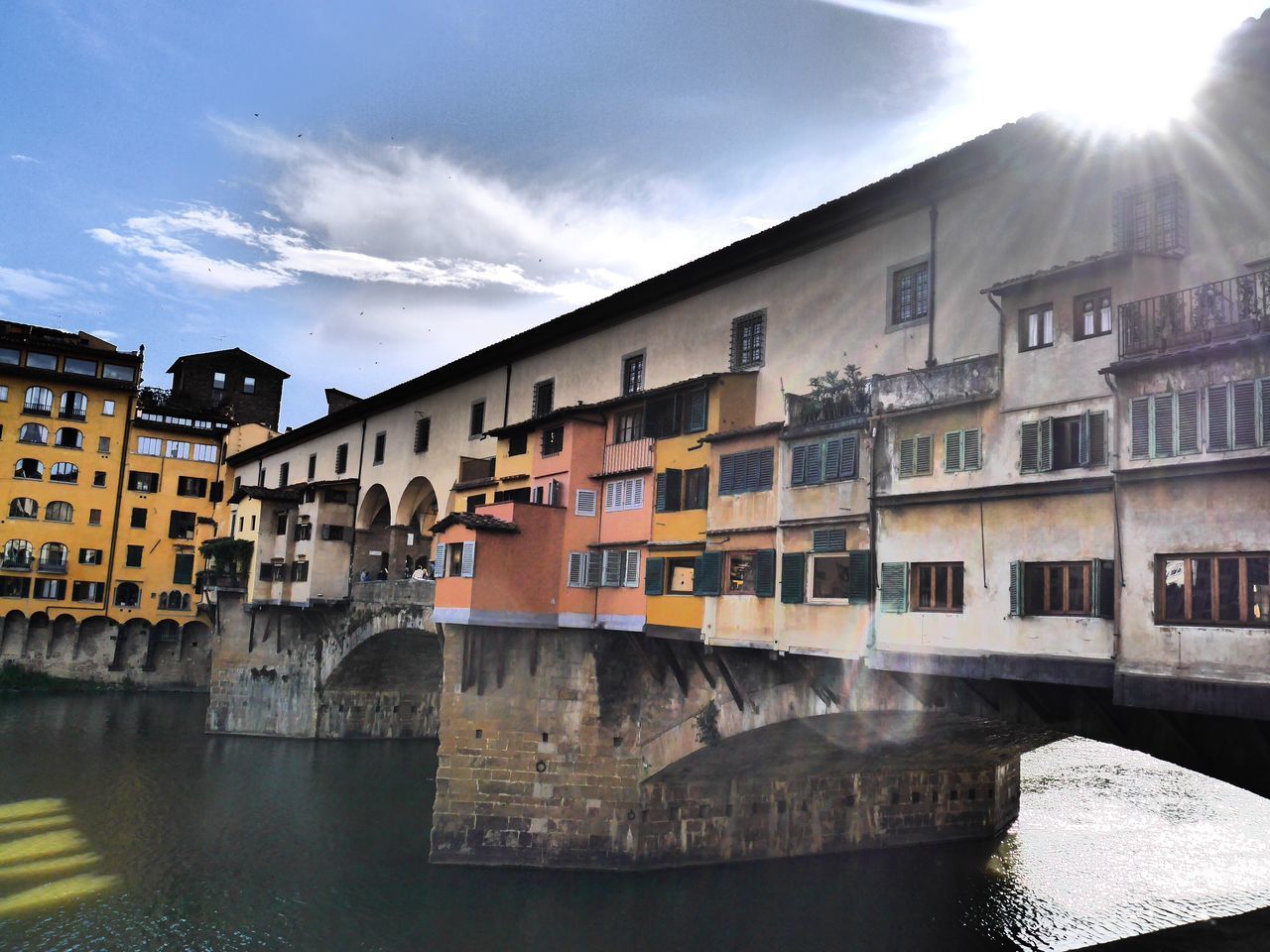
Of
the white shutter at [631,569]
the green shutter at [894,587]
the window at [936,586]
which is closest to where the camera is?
the window at [936,586]

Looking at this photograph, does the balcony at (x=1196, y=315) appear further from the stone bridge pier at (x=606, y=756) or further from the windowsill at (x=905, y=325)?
the stone bridge pier at (x=606, y=756)

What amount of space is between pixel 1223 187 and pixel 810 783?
18.8 meters

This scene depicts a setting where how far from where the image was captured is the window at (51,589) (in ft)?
198

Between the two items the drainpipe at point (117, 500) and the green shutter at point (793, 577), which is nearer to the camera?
the green shutter at point (793, 577)

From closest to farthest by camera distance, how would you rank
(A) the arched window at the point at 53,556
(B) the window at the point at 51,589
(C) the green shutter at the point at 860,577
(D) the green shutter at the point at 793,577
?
1. (C) the green shutter at the point at 860,577
2. (D) the green shutter at the point at 793,577
3. (B) the window at the point at 51,589
4. (A) the arched window at the point at 53,556

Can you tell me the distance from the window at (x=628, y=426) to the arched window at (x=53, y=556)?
165 feet

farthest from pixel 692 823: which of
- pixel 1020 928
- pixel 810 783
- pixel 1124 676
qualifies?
pixel 1124 676

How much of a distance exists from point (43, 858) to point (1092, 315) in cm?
2871

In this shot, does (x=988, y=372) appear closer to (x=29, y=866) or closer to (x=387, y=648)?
(x=29, y=866)

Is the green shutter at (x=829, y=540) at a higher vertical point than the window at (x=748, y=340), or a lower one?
lower

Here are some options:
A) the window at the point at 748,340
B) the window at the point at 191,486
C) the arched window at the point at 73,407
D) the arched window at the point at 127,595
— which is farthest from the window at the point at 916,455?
the arched window at the point at 73,407

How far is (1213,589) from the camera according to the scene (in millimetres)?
12531

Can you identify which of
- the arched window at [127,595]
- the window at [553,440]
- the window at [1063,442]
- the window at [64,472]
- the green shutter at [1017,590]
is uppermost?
the window at [64,472]

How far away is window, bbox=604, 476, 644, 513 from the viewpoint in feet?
80.9
